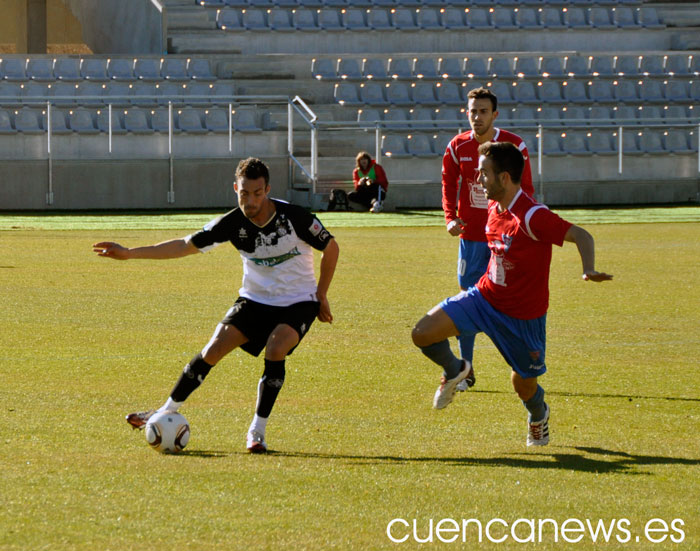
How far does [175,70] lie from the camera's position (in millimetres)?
31891

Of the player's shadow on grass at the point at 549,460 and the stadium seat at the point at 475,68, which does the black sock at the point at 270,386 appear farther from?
the stadium seat at the point at 475,68

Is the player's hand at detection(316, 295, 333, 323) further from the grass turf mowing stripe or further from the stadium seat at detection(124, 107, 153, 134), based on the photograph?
the stadium seat at detection(124, 107, 153, 134)

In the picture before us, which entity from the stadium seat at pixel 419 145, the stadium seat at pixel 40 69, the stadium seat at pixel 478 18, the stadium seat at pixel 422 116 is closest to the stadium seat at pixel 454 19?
the stadium seat at pixel 478 18

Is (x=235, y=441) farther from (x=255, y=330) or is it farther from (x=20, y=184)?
(x=20, y=184)

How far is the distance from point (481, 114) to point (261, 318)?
2403 millimetres

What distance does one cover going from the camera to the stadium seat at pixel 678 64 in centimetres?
3394

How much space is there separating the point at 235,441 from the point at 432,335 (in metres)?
1.17

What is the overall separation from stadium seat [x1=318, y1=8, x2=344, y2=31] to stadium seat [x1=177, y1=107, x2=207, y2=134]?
21.7 ft

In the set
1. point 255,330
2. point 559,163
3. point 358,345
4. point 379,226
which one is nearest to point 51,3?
point 559,163

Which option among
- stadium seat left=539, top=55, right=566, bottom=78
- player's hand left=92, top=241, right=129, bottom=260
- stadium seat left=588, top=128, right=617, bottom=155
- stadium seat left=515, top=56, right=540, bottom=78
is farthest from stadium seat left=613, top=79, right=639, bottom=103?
player's hand left=92, top=241, right=129, bottom=260

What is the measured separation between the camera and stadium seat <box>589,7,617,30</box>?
117 feet

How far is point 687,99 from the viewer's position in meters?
33.2

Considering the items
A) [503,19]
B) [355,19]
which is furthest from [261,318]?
[503,19]

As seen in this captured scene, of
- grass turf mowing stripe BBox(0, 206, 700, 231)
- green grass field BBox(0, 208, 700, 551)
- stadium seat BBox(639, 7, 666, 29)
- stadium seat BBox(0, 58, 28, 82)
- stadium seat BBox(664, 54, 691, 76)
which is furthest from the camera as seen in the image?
stadium seat BBox(639, 7, 666, 29)
